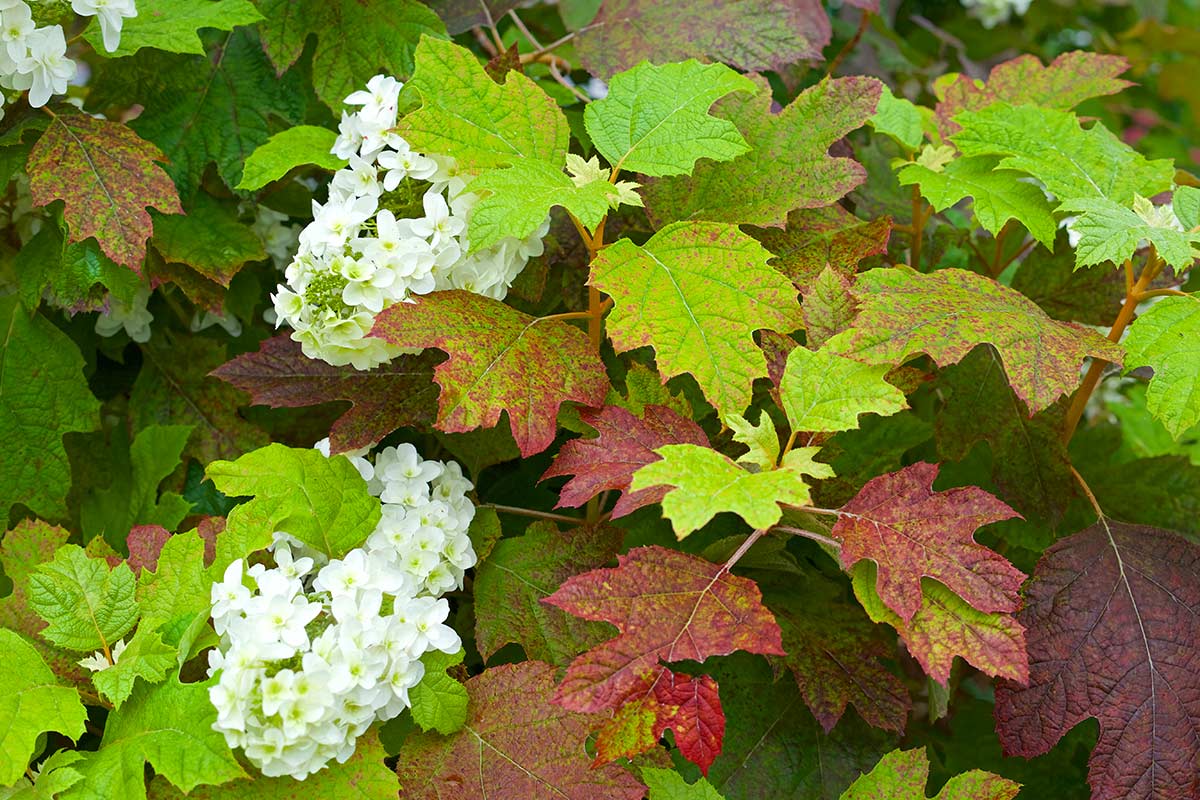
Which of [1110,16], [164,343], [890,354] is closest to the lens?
[890,354]

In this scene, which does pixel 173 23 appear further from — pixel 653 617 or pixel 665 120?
pixel 653 617

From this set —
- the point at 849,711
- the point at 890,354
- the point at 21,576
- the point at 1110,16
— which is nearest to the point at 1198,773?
the point at 849,711

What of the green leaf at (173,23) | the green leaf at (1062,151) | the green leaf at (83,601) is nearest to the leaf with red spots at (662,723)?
the green leaf at (83,601)

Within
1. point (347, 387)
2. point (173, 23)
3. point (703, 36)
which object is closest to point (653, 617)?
point (347, 387)

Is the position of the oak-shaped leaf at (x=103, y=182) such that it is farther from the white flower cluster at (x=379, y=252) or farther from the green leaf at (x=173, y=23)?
the white flower cluster at (x=379, y=252)

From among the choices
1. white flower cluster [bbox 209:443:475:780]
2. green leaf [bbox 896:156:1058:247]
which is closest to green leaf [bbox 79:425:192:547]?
white flower cluster [bbox 209:443:475:780]

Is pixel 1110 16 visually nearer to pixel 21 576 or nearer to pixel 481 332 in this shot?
pixel 481 332
